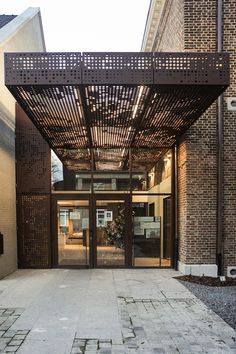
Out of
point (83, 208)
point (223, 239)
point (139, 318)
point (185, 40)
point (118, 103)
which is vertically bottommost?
point (139, 318)

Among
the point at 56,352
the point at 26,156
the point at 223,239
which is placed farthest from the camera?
the point at 26,156

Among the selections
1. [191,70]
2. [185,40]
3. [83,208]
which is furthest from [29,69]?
[83,208]

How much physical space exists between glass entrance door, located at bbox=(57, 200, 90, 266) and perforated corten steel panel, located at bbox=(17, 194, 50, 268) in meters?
0.40

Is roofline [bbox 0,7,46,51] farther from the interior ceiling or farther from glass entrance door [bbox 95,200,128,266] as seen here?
glass entrance door [bbox 95,200,128,266]

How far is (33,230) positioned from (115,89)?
619 centimetres

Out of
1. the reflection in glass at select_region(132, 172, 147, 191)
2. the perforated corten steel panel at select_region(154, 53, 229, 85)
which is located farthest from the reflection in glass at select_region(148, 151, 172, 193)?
the perforated corten steel panel at select_region(154, 53, 229, 85)

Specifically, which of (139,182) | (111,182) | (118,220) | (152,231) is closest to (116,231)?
(118,220)

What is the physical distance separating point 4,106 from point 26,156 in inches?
70.2

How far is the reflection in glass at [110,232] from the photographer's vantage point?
12.3 m

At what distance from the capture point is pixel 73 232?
40.5ft

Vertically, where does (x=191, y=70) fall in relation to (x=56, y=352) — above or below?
above

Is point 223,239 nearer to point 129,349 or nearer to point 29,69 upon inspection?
point 129,349

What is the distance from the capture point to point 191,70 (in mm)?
7445

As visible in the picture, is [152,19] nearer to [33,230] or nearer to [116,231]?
[116,231]
